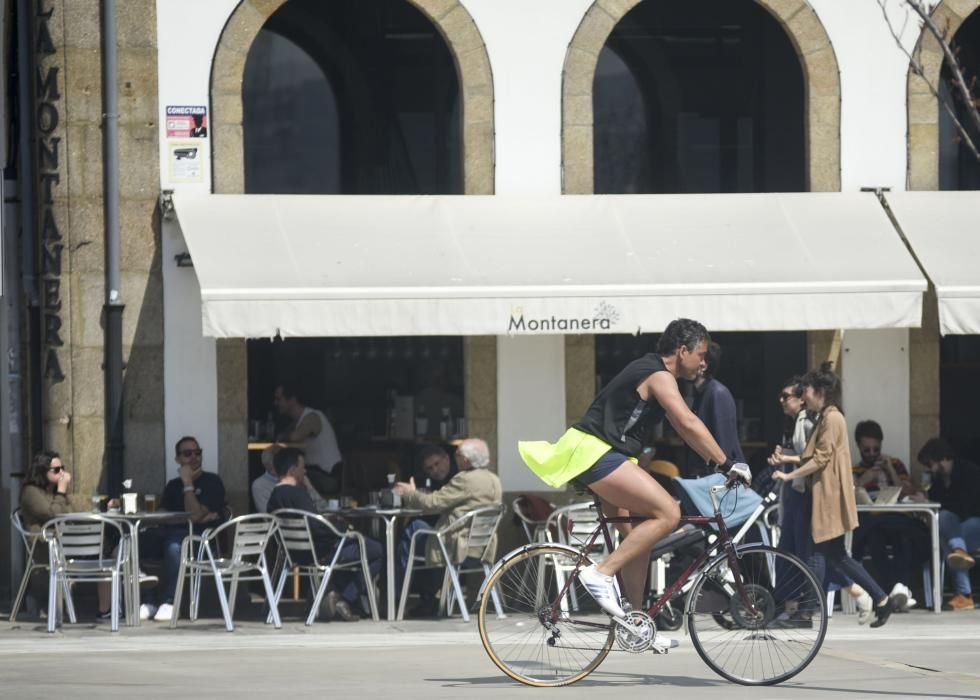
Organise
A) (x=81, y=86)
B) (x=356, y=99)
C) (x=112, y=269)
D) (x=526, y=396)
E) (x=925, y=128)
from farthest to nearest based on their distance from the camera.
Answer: (x=356, y=99), (x=925, y=128), (x=526, y=396), (x=81, y=86), (x=112, y=269)

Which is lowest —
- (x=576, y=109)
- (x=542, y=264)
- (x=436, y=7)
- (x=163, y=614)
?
(x=163, y=614)

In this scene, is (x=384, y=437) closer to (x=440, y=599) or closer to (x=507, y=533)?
(x=507, y=533)

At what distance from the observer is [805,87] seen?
48.6 feet

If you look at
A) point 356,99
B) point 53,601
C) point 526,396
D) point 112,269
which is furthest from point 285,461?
point 356,99

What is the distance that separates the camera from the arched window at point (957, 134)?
15.2m

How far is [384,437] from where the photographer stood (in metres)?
15.3

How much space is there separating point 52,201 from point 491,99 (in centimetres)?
336

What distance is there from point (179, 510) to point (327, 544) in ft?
4.33

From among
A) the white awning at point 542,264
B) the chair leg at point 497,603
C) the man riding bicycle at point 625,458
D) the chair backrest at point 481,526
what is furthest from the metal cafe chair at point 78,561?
the man riding bicycle at point 625,458

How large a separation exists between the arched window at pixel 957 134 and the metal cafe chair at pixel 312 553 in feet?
19.4

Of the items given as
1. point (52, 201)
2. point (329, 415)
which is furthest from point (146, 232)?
point (329, 415)

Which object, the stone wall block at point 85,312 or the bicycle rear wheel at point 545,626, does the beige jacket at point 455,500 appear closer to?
the stone wall block at point 85,312

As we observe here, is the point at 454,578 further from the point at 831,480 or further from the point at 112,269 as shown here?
the point at 112,269

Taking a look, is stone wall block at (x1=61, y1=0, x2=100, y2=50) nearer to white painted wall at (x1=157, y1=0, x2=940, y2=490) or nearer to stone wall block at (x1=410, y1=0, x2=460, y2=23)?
white painted wall at (x1=157, y1=0, x2=940, y2=490)
